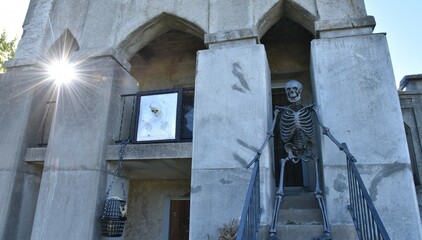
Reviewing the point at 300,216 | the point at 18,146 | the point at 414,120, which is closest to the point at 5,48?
the point at 18,146

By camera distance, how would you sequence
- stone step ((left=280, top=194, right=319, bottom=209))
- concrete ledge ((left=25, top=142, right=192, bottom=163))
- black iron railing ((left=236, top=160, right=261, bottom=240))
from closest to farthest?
1. black iron railing ((left=236, top=160, right=261, bottom=240))
2. stone step ((left=280, top=194, right=319, bottom=209))
3. concrete ledge ((left=25, top=142, right=192, bottom=163))

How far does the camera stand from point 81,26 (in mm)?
7512

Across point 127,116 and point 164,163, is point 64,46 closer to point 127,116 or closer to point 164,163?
point 127,116

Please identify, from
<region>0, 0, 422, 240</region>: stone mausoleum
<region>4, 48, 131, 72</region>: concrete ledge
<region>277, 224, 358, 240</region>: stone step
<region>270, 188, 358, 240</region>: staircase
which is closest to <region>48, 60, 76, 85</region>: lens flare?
<region>0, 0, 422, 240</region>: stone mausoleum

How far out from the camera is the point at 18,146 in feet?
22.6

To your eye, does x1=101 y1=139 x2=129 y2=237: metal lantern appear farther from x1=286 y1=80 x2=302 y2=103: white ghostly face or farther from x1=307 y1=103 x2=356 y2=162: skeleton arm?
x1=307 y1=103 x2=356 y2=162: skeleton arm

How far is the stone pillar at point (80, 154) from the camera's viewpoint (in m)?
5.90

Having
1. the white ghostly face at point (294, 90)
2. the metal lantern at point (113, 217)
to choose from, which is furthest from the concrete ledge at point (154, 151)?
the white ghostly face at point (294, 90)

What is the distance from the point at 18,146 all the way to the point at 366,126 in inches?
267

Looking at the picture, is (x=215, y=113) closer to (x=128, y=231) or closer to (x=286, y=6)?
(x=286, y=6)

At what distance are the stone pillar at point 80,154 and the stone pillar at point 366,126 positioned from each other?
159 inches

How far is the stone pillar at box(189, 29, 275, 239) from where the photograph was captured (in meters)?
5.14

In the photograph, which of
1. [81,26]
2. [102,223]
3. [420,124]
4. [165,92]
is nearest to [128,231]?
[102,223]

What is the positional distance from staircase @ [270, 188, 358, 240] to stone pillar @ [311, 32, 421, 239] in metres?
0.35
